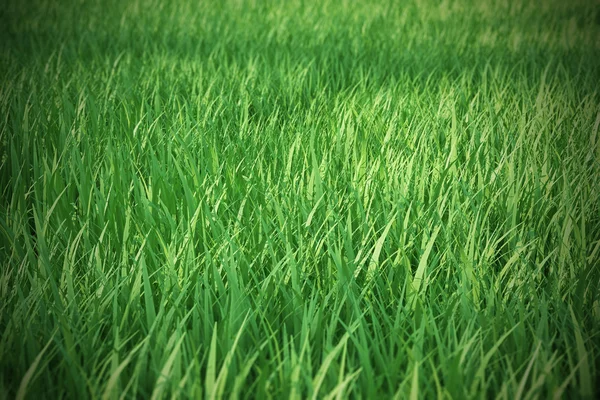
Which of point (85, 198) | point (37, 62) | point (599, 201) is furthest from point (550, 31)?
point (85, 198)

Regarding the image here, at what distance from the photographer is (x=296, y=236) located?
0.96 metres

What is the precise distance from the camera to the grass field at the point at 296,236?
0.67 metres

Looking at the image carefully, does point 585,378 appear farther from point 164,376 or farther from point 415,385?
point 164,376

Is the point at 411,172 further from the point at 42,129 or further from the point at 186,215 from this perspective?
the point at 42,129

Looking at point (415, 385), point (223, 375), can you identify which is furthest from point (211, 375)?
point (415, 385)

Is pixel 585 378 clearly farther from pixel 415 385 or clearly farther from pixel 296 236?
pixel 296 236

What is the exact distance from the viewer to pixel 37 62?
6.91 ft

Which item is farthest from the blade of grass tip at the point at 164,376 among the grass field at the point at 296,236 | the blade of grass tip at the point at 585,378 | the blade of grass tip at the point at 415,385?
the blade of grass tip at the point at 585,378

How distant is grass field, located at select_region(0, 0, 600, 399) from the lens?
0.67 m

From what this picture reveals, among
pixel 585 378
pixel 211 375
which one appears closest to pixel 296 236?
pixel 211 375

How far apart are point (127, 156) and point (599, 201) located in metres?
1.06

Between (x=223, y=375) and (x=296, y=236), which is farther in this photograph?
(x=296, y=236)

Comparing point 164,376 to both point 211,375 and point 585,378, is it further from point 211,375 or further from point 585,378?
point 585,378

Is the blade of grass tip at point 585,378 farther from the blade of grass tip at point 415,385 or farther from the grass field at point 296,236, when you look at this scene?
the blade of grass tip at point 415,385
